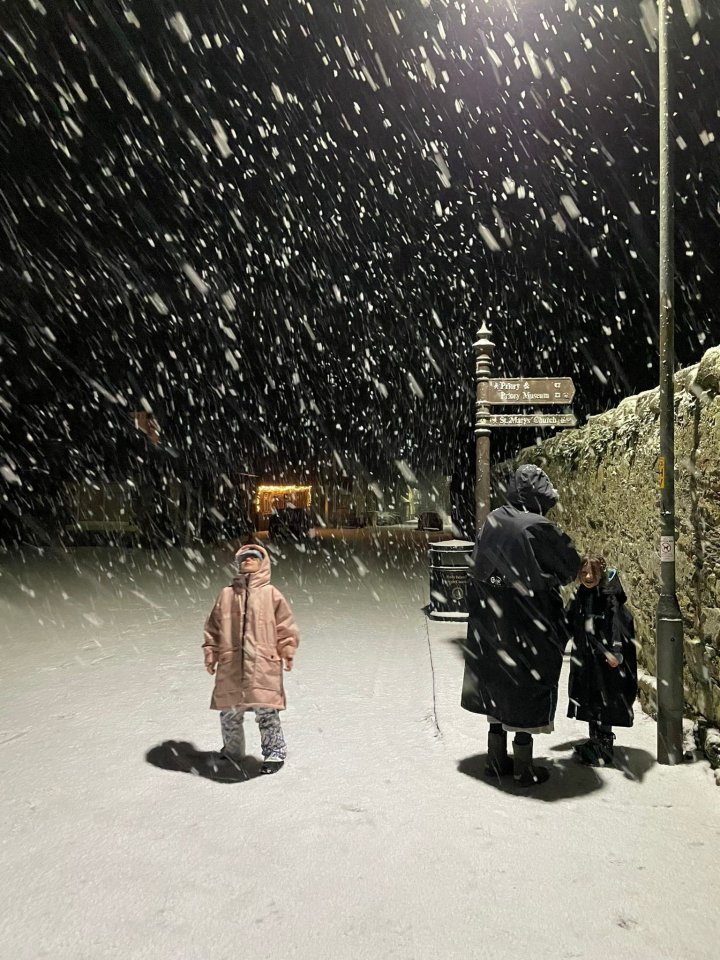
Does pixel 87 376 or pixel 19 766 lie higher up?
pixel 87 376

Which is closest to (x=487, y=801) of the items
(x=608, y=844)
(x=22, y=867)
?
(x=608, y=844)

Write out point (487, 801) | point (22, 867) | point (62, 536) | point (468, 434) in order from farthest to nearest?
point (468, 434), point (62, 536), point (487, 801), point (22, 867)

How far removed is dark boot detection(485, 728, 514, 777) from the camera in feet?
14.4

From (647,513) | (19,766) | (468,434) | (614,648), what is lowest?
(19,766)

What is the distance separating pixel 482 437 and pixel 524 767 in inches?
214

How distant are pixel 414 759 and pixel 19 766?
264 cm

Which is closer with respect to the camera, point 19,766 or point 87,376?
point 19,766

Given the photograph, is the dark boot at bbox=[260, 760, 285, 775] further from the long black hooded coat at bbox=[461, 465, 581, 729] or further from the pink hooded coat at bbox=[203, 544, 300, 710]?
the long black hooded coat at bbox=[461, 465, 581, 729]

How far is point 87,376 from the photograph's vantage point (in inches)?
922

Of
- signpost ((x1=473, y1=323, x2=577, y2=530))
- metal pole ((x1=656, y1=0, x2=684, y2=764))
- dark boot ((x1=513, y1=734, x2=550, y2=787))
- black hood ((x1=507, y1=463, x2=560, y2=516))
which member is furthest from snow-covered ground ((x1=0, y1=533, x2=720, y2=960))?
signpost ((x1=473, y1=323, x2=577, y2=530))

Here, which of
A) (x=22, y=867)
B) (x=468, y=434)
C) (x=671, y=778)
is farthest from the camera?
(x=468, y=434)

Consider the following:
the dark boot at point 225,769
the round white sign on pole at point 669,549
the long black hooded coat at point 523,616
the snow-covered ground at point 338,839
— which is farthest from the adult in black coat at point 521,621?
the dark boot at point 225,769

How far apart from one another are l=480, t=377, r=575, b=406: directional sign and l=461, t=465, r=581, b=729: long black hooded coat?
154 inches

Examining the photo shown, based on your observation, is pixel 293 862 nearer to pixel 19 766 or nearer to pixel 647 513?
pixel 19 766
